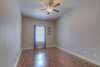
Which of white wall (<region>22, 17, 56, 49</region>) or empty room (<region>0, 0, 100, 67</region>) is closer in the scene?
empty room (<region>0, 0, 100, 67</region>)

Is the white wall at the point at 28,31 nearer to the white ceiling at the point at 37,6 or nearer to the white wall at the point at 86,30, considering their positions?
the white ceiling at the point at 37,6

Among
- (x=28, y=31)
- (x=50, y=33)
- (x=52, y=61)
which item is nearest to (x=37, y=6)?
(x=52, y=61)

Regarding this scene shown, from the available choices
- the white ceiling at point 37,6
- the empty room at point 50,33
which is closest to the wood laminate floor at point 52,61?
the empty room at point 50,33

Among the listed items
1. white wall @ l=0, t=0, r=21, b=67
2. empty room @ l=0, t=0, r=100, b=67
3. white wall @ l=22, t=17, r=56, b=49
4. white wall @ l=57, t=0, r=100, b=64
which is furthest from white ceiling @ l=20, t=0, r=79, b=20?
white wall @ l=0, t=0, r=21, b=67

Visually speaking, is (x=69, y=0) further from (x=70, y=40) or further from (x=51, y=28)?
(x=51, y=28)

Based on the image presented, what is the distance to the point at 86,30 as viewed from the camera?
541 centimetres

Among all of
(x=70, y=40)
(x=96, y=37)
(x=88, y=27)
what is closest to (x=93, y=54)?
(x=96, y=37)

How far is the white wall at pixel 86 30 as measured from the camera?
15.4 ft

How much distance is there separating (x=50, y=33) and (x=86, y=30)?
530cm

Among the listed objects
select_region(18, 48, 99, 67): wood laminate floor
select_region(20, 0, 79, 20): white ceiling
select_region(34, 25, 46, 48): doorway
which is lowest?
select_region(18, 48, 99, 67): wood laminate floor

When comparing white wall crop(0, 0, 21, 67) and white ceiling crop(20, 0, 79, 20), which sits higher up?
white ceiling crop(20, 0, 79, 20)

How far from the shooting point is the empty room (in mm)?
3252

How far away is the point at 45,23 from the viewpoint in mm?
10234

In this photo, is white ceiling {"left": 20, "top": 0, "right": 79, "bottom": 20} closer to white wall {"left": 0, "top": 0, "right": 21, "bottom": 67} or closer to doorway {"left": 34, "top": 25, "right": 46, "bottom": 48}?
white wall {"left": 0, "top": 0, "right": 21, "bottom": 67}
